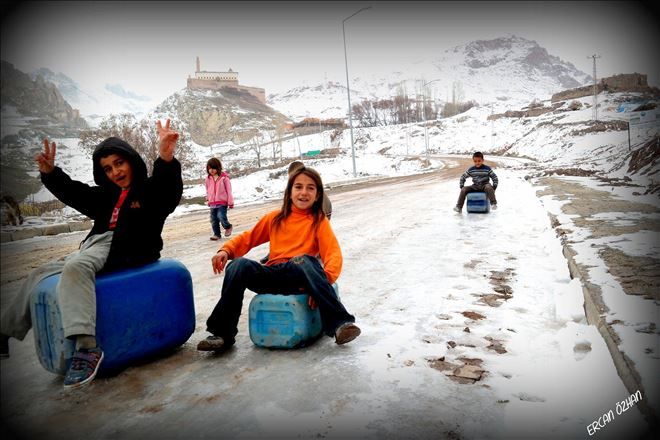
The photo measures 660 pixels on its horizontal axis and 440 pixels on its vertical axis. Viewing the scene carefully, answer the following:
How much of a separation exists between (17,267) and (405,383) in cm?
699

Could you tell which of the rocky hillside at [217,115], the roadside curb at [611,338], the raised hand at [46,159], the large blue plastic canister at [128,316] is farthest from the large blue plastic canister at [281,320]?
the rocky hillside at [217,115]

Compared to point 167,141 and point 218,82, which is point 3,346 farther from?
point 218,82

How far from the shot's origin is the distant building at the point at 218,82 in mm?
166000

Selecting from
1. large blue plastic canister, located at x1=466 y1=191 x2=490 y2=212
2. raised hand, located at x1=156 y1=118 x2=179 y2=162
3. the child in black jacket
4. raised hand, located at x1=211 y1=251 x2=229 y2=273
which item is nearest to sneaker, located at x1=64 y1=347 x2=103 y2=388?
the child in black jacket

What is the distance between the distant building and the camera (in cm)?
16600

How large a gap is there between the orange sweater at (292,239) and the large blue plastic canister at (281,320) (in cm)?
39

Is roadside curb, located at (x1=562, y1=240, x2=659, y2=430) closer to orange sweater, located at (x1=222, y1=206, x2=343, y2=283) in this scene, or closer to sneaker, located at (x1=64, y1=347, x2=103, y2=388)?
orange sweater, located at (x1=222, y1=206, x2=343, y2=283)

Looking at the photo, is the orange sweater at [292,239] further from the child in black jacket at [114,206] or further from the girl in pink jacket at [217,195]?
the girl in pink jacket at [217,195]

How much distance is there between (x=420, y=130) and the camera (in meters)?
92.6

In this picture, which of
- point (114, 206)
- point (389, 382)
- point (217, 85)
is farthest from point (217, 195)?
point (217, 85)

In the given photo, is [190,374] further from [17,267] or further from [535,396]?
[17,267]

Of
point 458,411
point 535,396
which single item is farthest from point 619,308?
point 458,411

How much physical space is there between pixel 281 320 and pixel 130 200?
145 cm

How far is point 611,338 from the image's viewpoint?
9.20 ft
